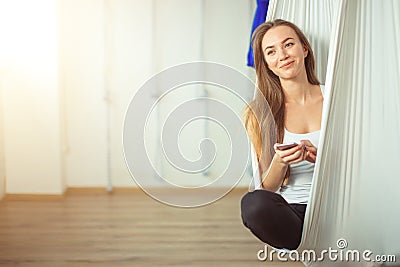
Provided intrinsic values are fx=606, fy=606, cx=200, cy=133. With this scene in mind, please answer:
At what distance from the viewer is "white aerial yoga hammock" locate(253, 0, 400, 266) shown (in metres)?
2.15

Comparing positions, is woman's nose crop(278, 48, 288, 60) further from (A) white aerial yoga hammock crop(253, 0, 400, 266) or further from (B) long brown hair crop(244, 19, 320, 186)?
(A) white aerial yoga hammock crop(253, 0, 400, 266)

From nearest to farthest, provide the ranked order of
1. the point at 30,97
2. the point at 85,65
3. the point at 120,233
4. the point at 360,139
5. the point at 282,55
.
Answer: the point at 360,139 → the point at 282,55 → the point at 120,233 → the point at 30,97 → the point at 85,65

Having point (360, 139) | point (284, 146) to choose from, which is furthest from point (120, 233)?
point (360, 139)

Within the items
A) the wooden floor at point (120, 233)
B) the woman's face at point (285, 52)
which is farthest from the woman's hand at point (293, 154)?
the wooden floor at point (120, 233)

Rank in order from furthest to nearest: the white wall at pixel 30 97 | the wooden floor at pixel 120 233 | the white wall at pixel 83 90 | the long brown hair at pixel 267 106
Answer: the white wall at pixel 83 90
the white wall at pixel 30 97
the wooden floor at pixel 120 233
the long brown hair at pixel 267 106

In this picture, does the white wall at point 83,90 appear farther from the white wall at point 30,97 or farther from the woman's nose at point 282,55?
the woman's nose at point 282,55

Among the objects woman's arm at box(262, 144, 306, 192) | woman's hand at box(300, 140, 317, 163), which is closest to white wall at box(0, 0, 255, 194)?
woman's arm at box(262, 144, 306, 192)

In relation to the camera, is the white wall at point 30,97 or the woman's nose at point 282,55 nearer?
the woman's nose at point 282,55

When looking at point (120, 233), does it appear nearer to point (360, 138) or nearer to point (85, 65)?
point (85, 65)

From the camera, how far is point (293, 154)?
218 cm

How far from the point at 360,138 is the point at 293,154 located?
25 centimetres

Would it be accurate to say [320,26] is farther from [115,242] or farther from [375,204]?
[115,242]

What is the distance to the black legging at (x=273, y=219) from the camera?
220cm

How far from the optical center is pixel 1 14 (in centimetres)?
400
